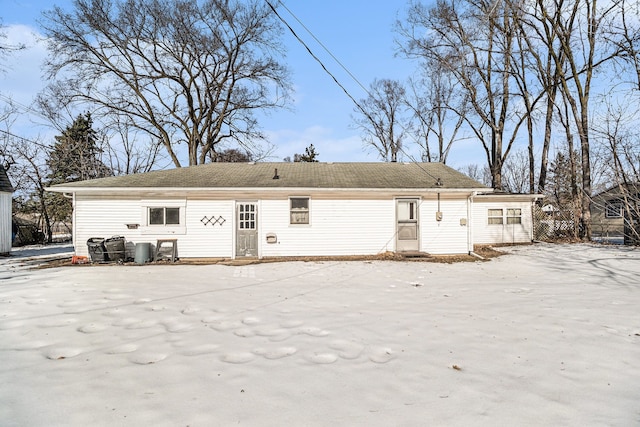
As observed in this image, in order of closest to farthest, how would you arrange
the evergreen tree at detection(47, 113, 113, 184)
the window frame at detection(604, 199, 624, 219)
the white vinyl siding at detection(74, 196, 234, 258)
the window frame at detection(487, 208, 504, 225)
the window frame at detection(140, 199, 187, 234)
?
the white vinyl siding at detection(74, 196, 234, 258) → the window frame at detection(140, 199, 187, 234) → the window frame at detection(604, 199, 624, 219) → the window frame at detection(487, 208, 504, 225) → the evergreen tree at detection(47, 113, 113, 184)

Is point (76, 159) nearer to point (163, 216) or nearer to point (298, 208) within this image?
point (163, 216)

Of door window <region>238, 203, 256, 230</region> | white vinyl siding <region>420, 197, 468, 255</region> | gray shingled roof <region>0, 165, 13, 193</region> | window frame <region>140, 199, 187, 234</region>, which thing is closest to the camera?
window frame <region>140, 199, 187, 234</region>

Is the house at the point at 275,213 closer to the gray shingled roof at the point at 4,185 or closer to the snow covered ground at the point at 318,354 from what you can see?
the snow covered ground at the point at 318,354

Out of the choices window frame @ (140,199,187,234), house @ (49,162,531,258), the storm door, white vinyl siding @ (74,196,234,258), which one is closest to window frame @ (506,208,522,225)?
house @ (49,162,531,258)

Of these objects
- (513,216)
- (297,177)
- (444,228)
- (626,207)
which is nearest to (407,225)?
(444,228)

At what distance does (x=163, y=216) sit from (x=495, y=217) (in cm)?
1581

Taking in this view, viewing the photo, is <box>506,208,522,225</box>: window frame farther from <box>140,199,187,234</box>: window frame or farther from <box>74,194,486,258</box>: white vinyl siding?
<box>140,199,187,234</box>: window frame

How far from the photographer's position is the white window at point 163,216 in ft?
37.4

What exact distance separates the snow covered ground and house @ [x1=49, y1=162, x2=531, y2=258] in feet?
13.7

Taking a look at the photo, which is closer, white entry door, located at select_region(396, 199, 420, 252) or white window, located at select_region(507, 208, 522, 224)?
white entry door, located at select_region(396, 199, 420, 252)

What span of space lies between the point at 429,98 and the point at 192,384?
106 ft

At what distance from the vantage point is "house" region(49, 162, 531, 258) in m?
11.2

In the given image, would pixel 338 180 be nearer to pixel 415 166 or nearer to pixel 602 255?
pixel 415 166

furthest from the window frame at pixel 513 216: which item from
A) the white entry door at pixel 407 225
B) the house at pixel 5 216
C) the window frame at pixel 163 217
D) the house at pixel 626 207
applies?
the house at pixel 5 216
